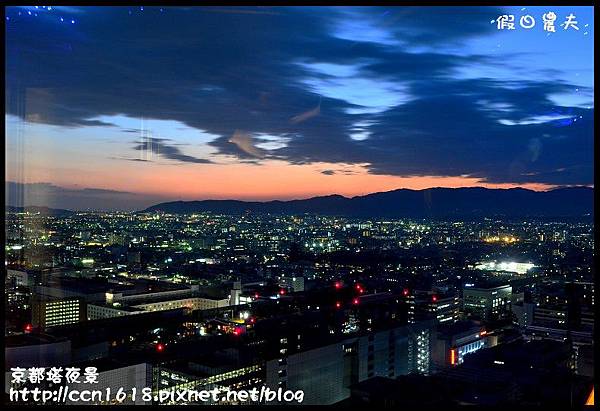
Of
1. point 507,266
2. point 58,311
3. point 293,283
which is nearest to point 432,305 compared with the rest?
point 507,266

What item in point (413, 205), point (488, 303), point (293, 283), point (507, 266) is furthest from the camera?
point (488, 303)

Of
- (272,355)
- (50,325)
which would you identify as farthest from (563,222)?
(50,325)

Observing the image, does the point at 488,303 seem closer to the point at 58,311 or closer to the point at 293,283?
the point at 293,283

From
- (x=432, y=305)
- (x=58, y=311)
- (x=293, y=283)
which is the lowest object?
(x=58, y=311)

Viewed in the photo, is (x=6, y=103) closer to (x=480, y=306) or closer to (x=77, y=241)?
(x=77, y=241)

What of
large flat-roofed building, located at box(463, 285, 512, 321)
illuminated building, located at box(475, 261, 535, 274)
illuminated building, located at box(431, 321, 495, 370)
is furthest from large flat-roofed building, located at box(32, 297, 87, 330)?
large flat-roofed building, located at box(463, 285, 512, 321)

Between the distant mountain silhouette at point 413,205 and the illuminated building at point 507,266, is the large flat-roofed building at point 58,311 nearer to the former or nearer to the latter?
the distant mountain silhouette at point 413,205

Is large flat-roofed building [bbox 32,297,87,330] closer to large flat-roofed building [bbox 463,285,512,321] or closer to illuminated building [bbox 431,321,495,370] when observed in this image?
→ illuminated building [bbox 431,321,495,370]
